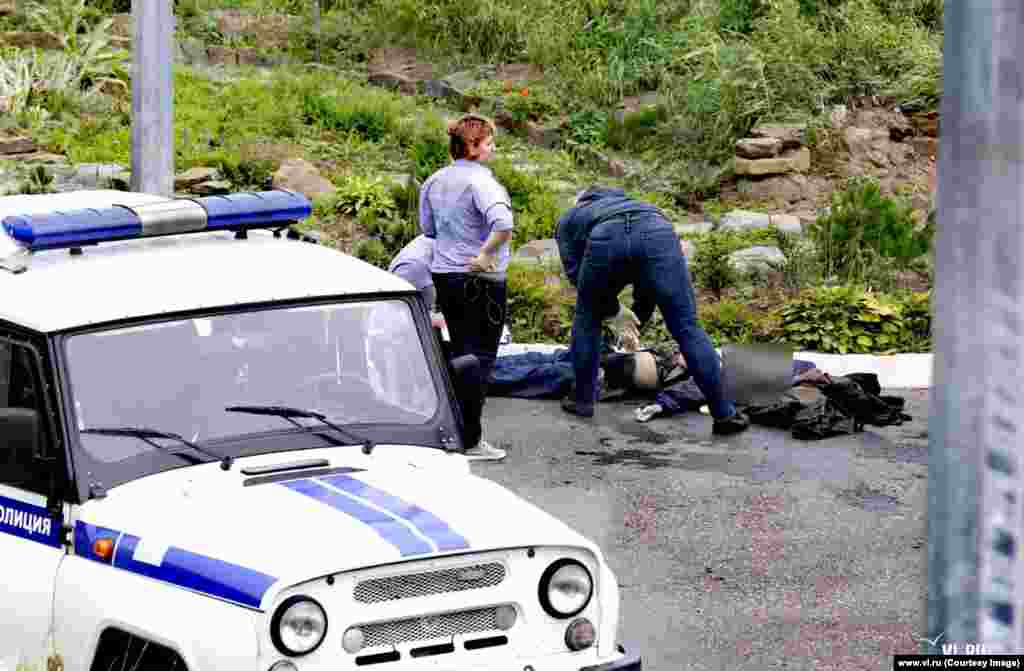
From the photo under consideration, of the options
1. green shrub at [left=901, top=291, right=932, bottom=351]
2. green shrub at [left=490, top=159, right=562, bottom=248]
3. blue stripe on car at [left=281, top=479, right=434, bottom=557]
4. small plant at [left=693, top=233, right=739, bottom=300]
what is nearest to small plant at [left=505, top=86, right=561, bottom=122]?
green shrub at [left=490, top=159, right=562, bottom=248]

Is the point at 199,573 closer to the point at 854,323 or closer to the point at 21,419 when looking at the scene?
the point at 21,419

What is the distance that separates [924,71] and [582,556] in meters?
13.0

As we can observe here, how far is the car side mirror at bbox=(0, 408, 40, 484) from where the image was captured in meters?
5.76

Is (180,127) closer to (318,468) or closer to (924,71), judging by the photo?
(924,71)

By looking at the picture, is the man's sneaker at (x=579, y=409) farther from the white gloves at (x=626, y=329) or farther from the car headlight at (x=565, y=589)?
the car headlight at (x=565, y=589)

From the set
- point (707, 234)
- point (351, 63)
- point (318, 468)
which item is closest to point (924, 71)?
point (707, 234)

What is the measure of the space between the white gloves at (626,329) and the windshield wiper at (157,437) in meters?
6.40

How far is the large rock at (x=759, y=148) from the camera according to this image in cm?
1678

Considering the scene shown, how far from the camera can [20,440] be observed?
5789 millimetres

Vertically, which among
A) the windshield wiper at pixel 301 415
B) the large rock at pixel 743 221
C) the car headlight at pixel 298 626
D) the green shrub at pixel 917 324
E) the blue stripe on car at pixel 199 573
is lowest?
the green shrub at pixel 917 324

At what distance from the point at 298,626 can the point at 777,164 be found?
12149mm

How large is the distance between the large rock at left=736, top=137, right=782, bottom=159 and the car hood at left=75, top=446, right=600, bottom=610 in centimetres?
1103

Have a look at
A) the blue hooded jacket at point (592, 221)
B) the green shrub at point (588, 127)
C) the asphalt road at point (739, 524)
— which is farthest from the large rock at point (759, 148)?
the blue hooded jacket at point (592, 221)

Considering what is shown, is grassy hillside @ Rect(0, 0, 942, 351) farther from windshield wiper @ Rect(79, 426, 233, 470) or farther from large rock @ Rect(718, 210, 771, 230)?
windshield wiper @ Rect(79, 426, 233, 470)
